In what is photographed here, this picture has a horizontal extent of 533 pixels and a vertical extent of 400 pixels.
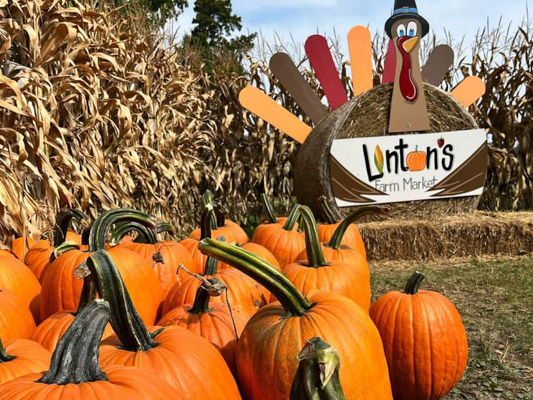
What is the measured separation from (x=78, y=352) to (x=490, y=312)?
3714 mm

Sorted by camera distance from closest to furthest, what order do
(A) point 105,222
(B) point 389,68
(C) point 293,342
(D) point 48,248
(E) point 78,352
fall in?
(E) point 78,352
(C) point 293,342
(A) point 105,222
(D) point 48,248
(B) point 389,68

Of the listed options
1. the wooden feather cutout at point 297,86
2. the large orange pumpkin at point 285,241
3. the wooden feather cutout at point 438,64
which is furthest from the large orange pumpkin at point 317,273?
the wooden feather cutout at point 438,64

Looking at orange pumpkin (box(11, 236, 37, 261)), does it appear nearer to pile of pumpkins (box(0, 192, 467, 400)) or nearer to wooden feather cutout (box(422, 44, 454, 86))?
pile of pumpkins (box(0, 192, 467, 400))

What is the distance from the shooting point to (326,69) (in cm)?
725

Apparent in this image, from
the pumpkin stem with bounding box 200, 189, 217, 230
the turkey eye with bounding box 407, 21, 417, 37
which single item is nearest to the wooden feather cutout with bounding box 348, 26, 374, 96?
the turkey eye with bounding box 407, 21, 417, 37

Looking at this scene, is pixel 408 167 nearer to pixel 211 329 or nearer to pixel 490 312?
pixel 490 312

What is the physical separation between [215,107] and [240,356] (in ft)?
23.5

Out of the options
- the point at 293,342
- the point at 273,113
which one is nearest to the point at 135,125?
the point at 273,113

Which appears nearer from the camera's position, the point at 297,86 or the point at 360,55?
the point at 297,86

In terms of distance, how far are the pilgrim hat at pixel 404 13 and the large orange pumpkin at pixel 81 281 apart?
234 inches

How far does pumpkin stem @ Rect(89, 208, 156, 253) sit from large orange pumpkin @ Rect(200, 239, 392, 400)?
2.57 feet

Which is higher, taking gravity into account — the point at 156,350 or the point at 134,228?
the point at 134,228

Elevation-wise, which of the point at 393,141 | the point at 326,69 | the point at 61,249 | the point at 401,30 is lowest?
the point at 61,249

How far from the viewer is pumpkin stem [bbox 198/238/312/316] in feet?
4.17
